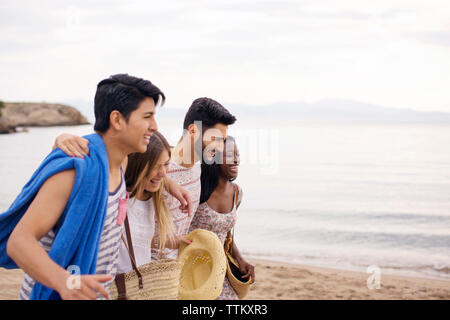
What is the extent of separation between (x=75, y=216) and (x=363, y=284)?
8.34 metres

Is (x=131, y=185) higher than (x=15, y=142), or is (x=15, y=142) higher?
(x=15, y=142)

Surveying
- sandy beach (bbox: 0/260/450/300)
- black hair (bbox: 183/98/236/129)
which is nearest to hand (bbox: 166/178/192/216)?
black hair (bbox: 183/98/236/129)

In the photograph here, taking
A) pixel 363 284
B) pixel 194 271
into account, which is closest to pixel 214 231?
pixel 194 271

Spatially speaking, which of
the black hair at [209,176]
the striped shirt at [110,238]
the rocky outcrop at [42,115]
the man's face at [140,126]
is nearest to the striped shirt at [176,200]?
the black hair at [209,176]

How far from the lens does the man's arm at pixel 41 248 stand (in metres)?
2.05

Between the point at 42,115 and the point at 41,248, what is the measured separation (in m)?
86.3

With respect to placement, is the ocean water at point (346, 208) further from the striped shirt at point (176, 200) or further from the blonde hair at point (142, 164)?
the blonde hair at point (142, 164)

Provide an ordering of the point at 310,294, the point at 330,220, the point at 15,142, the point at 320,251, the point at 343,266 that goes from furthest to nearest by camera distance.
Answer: the point at 15,142 < the point at 330,220 < the point at 320,251 < the point at 343,266 < the point at 310,294

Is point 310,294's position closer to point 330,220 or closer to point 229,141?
point 229,141

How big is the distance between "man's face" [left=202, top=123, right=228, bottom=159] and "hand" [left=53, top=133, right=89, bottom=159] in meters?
1.55

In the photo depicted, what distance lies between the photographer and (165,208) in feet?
10.9

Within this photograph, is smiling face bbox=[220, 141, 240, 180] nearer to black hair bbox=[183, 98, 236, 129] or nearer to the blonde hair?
black hair bbox=[183, 98, 236, 129]

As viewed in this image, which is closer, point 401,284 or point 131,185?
point 131,185

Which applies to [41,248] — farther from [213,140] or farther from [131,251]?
[213,140]
